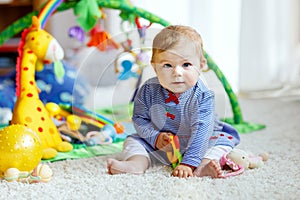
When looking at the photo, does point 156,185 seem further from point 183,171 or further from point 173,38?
point 173,38

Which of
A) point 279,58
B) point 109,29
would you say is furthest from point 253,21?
point 109,29

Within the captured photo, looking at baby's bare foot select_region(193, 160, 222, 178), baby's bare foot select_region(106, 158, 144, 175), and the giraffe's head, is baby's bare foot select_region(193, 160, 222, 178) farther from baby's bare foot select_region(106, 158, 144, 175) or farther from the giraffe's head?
the giraffe's head

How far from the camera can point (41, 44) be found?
1406 millimetres

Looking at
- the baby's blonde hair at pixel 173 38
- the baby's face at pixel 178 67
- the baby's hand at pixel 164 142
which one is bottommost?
the baby's hand at pixel 164 142

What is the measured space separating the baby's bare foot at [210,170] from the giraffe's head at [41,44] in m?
0.56

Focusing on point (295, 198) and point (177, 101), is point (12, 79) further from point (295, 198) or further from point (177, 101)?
point (295, 198)

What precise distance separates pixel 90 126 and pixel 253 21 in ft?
3.79

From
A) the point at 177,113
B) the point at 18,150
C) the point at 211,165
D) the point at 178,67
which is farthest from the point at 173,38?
the point at 18,150

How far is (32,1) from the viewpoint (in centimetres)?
279

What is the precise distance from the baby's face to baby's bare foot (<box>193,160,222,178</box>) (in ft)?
0.55

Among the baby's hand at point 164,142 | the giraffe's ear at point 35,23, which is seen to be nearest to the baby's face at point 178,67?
the baby's hand at point 164,142

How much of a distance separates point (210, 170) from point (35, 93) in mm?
534

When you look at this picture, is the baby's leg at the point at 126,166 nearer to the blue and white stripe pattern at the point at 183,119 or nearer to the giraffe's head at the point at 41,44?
the blue and white stripe pattern at the point at 183,119

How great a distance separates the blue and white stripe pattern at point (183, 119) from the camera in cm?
113
